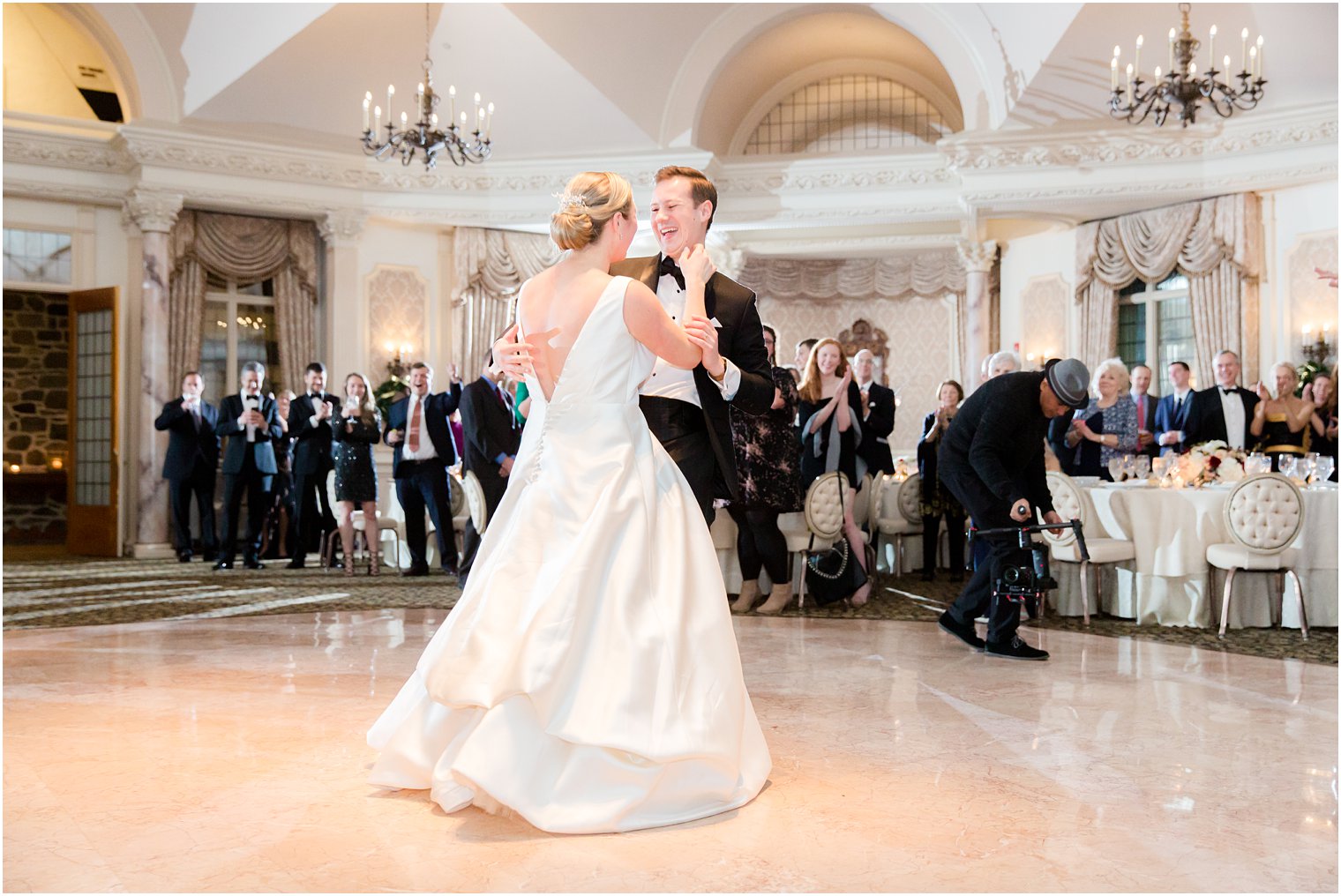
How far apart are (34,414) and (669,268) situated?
39.6ft

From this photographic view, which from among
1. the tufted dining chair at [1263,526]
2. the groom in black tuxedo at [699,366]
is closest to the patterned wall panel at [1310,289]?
the tufted dining chair at [1263,526]

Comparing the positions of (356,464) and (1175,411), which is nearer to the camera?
(356,464)

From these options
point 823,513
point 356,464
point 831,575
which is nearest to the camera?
point 823,513

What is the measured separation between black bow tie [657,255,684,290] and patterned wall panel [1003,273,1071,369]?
9860mm

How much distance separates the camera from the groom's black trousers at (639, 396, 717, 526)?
3293 millimetres

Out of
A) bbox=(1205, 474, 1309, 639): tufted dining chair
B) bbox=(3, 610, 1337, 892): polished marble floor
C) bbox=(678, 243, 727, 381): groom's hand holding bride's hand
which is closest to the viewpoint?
bbox=(3, 610, 1337, 892): polished marble floor

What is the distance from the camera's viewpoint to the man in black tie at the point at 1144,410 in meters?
8.51

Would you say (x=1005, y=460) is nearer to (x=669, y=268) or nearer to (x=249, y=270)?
(x=669, y=268)

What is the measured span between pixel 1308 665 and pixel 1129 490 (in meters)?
1.47

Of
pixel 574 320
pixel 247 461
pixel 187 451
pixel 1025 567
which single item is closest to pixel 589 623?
pixel 574 320

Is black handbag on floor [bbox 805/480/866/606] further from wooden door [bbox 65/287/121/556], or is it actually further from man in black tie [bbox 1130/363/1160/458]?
wooden door [bbox 65/287/121/556]

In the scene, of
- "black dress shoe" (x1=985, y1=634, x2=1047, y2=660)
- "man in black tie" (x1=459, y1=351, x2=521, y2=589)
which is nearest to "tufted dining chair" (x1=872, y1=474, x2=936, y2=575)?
"man in black tie" (x1=459, y1=351, x2=521, y2=589)

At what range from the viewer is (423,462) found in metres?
8.01

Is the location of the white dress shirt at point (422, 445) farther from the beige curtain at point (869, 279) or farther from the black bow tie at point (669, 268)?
the beige curtain at point (869, 279)
